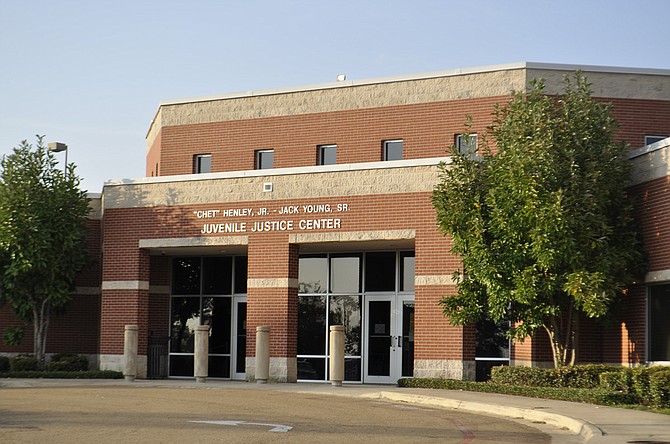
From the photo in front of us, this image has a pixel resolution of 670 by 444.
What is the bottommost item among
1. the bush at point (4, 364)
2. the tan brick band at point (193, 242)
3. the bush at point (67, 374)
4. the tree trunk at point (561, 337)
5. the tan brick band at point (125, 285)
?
the bush at point (67, 374)

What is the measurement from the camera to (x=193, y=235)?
30.2 metres

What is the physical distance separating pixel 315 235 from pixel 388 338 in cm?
397

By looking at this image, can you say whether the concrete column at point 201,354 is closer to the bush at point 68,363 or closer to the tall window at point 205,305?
the tall window at point 205,305

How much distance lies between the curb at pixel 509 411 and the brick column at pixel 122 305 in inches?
395

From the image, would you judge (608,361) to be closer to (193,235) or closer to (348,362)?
(348,362)

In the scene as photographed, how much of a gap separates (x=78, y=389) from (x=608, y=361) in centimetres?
1333

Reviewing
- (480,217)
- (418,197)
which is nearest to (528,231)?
(480,217)

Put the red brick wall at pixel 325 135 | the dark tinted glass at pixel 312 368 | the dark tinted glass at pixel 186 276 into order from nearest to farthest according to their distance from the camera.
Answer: the dark tinted glass at pixel 312 368 → the red brick wall at pixel 325 135 → the dark tinted glass at pixel 186 276

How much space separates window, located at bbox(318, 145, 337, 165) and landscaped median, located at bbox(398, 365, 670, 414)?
10.1 m

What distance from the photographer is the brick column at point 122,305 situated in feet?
101

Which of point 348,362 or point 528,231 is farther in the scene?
point 348,362

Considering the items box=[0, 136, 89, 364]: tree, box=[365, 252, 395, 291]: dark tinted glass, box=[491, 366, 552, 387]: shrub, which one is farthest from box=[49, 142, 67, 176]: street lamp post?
box=[491, 366, 552, 387]: shrub

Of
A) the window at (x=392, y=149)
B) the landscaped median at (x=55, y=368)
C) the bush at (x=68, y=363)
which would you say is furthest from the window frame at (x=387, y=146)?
the bush at (x=68, y=363)

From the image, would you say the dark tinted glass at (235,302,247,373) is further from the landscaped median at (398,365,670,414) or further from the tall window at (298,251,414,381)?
the landscaped median at (398,365,670,414)
